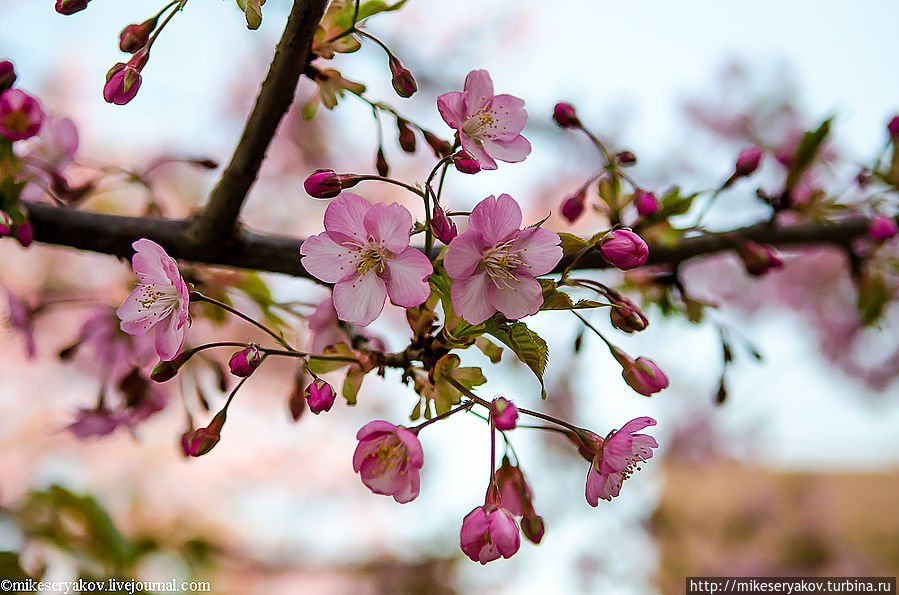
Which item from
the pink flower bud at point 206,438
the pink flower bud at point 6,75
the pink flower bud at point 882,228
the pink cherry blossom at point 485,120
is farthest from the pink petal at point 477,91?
the pink flower bud at point 882,228

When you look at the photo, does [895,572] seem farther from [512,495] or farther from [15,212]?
[15,212]

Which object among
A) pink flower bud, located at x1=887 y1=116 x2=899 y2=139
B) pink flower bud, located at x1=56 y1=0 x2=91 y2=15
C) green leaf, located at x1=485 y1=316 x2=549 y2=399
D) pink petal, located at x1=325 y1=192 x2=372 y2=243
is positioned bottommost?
green leaf, located at x1=485 y1=316 x2=549 y2=399

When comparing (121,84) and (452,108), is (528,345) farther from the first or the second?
(121,84)

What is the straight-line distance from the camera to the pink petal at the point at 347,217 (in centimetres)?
45

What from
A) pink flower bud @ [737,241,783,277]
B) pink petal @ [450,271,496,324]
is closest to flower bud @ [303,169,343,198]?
pink petal @ [450,271,496,324]

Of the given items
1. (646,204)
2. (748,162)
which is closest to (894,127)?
(748,162)

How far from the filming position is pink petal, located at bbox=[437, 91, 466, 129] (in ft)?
1.50

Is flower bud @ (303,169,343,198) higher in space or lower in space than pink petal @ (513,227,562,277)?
higher

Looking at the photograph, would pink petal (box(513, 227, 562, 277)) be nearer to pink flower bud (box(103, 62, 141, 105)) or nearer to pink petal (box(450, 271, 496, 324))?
pink petal (box(450, 271, 496, 324))

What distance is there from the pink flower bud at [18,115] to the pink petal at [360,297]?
36cm

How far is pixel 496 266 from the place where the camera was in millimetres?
427

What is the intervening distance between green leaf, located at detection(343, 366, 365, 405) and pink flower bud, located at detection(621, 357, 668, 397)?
0.71 ft

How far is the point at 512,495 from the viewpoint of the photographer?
0.51 meters

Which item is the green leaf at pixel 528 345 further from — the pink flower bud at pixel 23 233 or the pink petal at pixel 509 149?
the pink flower bud at pixel 23 233
